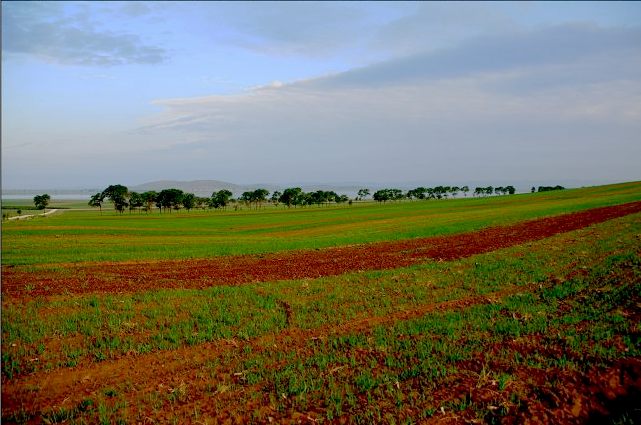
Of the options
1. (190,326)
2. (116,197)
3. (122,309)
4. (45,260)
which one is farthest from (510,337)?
(116,197)

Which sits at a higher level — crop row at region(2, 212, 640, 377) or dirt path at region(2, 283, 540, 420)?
crop row at region(2, 212, 640, 377)

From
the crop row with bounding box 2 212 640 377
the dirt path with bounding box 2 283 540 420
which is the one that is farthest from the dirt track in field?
the dirt path with bounding box 2 283 540 420

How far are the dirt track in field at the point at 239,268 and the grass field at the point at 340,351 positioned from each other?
2018 millimetres

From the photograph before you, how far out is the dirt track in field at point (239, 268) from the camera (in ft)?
69.5

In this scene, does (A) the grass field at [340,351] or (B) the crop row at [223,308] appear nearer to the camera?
(A) the grass field at [340,351]

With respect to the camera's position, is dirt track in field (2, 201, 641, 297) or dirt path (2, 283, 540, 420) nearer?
dirt path (2, 283, 540, 420)

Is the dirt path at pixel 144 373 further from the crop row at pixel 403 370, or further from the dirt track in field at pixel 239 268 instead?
the dirt track in field at pixel 239 268

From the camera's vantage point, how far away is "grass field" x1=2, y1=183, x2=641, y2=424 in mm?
8469

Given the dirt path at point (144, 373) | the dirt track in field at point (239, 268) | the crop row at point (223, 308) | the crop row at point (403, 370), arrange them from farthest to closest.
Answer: the dirt track in field at point (239, 268)
the crop row at point (223, 308)
the dirt path at point (144, 373)
the crop row at point (403, 370)

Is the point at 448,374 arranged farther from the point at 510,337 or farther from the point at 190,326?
the point at 190,326

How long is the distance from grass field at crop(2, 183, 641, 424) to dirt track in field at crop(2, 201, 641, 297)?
2.02m

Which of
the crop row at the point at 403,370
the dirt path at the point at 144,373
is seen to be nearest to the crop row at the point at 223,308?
the dirt path at the point at 144,373

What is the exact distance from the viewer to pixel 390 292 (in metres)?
17.4

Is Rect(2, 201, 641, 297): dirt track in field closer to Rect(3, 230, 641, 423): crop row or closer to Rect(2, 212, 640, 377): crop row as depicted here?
Rect(2, 212, 640, 377): crop row
